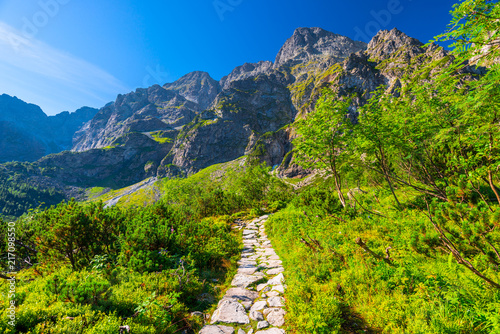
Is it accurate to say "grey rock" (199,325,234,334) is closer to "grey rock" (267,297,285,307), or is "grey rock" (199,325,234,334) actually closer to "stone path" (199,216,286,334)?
"stone path" (199,216,286,334)

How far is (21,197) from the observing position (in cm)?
18612

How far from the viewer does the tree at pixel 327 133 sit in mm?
8641

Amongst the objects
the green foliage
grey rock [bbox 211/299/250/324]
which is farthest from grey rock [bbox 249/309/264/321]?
the green foliage

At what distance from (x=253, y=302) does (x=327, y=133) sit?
7.18 metres

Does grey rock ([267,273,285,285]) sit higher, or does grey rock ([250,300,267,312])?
grey rock ([267,273,285,285])

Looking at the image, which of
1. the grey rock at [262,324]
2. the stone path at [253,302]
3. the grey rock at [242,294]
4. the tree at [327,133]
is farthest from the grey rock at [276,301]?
the tree at [327,133]

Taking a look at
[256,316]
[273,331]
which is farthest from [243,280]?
[273,331]

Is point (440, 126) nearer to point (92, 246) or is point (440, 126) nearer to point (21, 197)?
point (92, 246)

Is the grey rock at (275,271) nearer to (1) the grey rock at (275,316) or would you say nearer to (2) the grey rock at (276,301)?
(2) the grey rock at (276,301)

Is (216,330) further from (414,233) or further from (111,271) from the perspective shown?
(414,233)

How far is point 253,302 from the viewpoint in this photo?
16.9 feet

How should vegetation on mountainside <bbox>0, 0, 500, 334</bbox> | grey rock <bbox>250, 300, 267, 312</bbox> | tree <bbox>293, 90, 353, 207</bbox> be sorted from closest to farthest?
1. vegetation on mountainside <bbox>0, 0, 500, 334</bbox>
2. grey rock <bbox>250, 300, 267, 312</bbox>
3. tree <bbox>293, 90, 353, 207</bbox>

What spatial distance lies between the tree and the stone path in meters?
4.90

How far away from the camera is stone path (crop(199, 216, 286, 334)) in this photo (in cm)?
419
